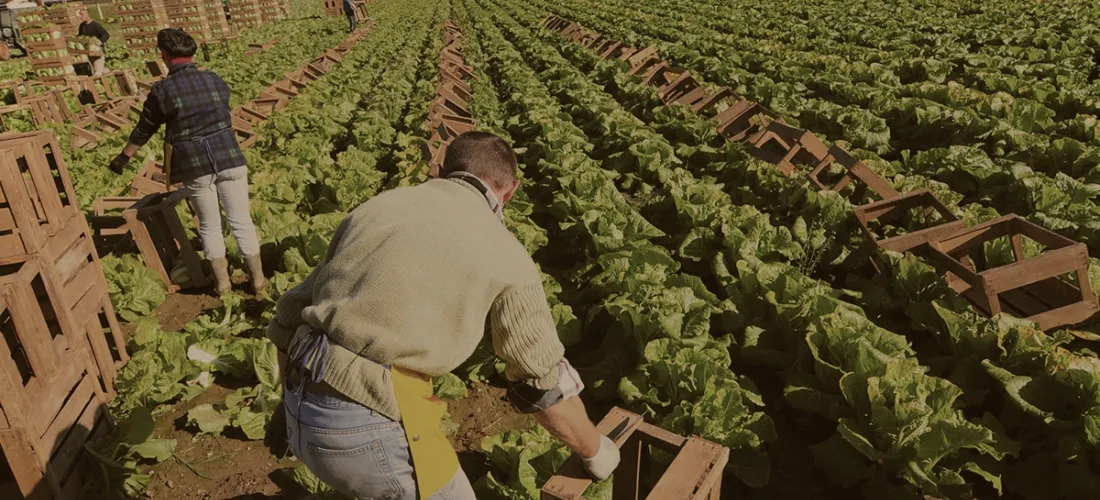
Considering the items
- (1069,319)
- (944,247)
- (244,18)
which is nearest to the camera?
(1069,319)

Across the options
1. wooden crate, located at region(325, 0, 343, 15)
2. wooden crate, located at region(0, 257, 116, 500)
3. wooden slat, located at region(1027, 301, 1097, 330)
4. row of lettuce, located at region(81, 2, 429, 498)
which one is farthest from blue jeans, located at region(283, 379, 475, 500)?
wooden crate, located at region(325, 0, 343, 15)

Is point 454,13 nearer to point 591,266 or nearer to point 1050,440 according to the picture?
point 591,266

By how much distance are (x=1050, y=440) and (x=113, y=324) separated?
595 centimetres

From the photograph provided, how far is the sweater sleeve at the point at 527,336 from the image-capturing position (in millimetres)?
2031

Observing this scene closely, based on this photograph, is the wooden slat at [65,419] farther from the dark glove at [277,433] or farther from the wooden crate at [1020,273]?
the wooden crate at [1020,273]

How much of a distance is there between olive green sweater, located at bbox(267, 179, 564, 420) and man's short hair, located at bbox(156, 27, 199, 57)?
383 centimetres

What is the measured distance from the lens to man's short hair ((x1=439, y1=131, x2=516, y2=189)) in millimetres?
2256

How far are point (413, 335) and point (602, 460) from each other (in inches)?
33.0

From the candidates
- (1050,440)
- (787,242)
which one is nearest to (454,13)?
(787,242)

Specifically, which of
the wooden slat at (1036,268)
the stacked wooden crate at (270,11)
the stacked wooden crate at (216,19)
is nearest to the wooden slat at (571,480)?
the wooden slat at (1036,268)

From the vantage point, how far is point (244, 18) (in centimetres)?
3281

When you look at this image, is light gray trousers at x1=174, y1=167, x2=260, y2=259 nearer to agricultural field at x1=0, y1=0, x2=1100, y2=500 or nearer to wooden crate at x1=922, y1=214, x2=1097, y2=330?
agricultural field at x1=0, y1=0, x2=1100, y2=500

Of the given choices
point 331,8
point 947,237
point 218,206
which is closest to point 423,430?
point 218,206

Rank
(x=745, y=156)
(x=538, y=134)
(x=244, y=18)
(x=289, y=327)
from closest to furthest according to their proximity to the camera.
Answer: (x=289, y=327), (x=745, y=156), (x=538, y=134), (x=244, y=18)
